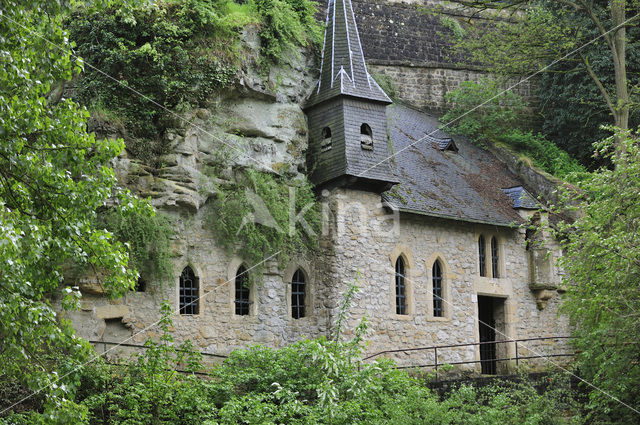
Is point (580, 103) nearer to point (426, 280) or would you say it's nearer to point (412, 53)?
point (412, 53)

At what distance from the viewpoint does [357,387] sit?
52.7 ft

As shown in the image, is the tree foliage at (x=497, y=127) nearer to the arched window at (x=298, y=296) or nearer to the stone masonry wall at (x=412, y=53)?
the stone masonry wall at (x=412, y=53)

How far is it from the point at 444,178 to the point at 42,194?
15.3 metres

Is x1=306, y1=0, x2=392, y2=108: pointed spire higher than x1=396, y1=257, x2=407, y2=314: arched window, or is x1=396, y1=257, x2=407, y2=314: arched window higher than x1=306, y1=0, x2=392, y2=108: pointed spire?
x1=306, y1=0, x2=392, y2=108: pointed spire

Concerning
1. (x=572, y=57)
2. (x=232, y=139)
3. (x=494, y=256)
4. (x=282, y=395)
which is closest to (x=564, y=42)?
(x=572, y=57)

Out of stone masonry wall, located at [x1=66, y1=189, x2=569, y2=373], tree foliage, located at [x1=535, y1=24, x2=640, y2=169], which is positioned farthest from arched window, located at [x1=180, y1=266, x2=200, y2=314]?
tree foliage, located at [x1=535, y1=24, x2=640, y2=169]

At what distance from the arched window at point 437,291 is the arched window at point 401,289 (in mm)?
911

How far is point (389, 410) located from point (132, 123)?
865 cm

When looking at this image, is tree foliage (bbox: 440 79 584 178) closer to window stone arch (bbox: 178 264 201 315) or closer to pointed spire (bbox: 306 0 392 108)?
pointed spire (bbox: 306 0 392 108)

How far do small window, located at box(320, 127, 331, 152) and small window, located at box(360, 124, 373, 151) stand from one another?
2.58 ft

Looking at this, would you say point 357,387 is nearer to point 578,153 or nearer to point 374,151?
point 374,151

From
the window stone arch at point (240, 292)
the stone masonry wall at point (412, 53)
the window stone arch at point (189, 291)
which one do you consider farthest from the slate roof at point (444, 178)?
the window stone arch at point (189, 291)

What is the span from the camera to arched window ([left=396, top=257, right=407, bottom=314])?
24341 mm

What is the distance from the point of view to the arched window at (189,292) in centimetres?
2133
